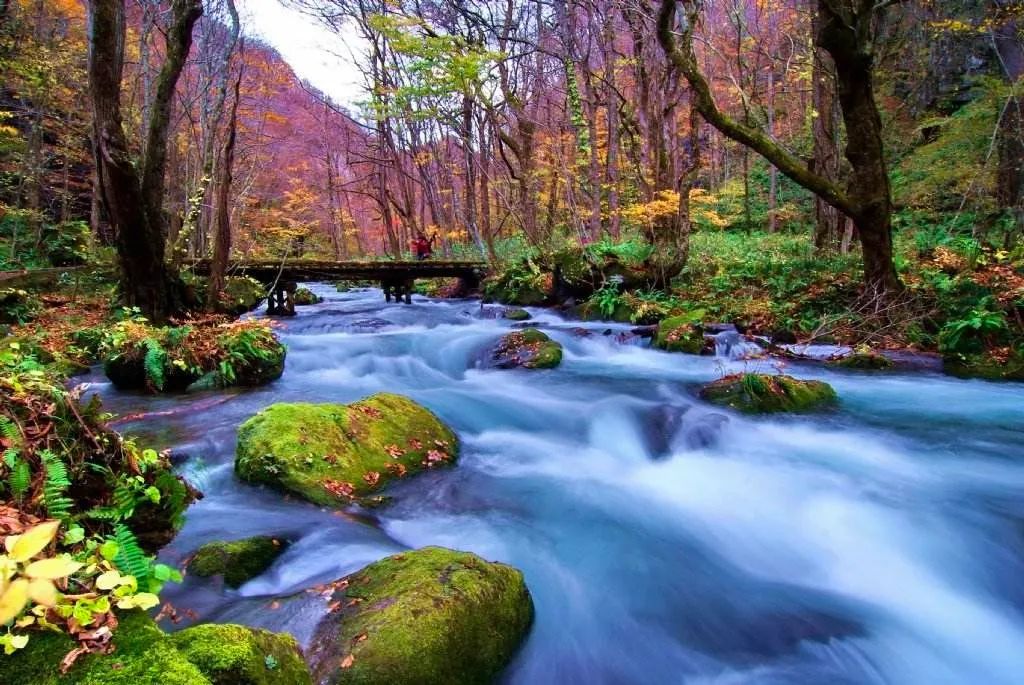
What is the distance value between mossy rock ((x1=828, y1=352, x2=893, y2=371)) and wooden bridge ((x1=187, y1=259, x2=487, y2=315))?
466 inches

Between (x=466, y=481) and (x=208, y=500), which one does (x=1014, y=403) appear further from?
(x=208, y=500)

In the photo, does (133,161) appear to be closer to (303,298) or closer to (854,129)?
(303,298)

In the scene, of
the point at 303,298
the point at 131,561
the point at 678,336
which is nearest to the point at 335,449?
the point at 131,561

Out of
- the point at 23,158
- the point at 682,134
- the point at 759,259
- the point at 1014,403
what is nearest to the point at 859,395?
the point at 1014,403

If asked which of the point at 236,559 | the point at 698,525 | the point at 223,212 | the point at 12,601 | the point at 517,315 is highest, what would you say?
the point at 223,212

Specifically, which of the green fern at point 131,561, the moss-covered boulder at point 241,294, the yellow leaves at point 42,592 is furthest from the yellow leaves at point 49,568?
the moss-covered boulder at point 241,294

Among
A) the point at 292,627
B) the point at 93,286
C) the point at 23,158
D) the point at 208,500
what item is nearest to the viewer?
the point at 292,627

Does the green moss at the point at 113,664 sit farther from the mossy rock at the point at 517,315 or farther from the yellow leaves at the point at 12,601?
the mossy rock at the point at 517,315

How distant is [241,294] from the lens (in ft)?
48.1

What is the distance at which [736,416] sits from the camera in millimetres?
7270

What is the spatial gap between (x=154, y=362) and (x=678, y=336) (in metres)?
8.20

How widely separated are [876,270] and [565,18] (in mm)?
11366

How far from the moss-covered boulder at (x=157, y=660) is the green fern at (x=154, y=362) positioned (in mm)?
6816

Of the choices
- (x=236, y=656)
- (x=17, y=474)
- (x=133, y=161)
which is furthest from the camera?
(x=133, y=161)
